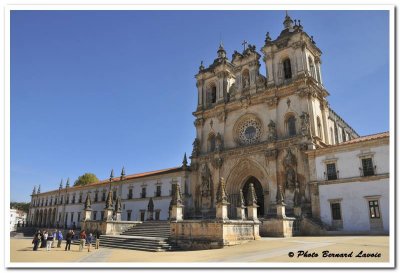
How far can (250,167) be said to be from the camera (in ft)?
103

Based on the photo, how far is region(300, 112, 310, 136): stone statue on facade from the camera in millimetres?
27469

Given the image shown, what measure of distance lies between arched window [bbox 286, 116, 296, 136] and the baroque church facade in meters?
0.10

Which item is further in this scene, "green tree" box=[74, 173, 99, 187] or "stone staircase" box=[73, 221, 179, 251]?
"green tree" box=[74, 173, 99, 187]

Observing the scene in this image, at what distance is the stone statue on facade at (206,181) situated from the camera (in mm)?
33906

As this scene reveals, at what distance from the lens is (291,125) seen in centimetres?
3003

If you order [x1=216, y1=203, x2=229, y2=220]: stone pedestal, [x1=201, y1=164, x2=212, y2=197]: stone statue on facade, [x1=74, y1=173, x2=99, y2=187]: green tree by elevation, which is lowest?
[x1=216, y1=203, x2=229, y2=220]: stone pedestal

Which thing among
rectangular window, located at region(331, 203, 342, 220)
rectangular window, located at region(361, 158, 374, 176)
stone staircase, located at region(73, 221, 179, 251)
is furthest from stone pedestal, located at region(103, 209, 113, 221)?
rectangular window, located at region(361, 158, 374, 176)

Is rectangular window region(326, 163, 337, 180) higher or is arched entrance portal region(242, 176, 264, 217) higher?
rectangular window region(326, 163, 337, 180)

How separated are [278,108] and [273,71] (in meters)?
4.50

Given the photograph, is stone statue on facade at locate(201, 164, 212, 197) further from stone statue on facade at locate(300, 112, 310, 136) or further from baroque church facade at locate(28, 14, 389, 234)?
stone statue on facade at locate(300, 112, 310, 136)

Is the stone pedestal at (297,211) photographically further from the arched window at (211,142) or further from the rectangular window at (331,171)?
the arched window at (211,142)
